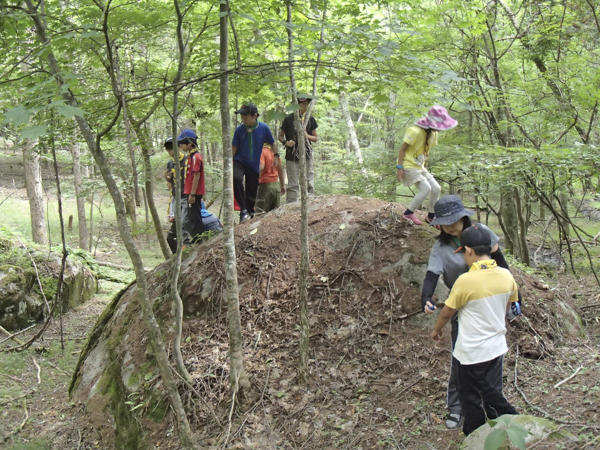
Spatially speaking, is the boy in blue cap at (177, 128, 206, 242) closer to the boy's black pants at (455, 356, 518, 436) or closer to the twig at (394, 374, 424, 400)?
the twig at (394, 374, 424, 400)

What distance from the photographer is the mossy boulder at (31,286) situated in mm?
7715

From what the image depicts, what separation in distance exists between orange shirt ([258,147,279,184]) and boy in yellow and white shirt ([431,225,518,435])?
4.19 meters

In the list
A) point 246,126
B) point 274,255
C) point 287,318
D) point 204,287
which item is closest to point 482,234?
point 287,318

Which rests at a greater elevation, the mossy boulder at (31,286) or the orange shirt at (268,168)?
the orange shirt at (268,168)

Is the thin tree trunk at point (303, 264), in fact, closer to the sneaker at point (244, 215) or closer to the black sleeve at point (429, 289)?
the black sleeve at point (429, 289)

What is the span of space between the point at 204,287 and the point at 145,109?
2.76 m

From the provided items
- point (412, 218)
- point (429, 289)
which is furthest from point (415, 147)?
point (429, 289)

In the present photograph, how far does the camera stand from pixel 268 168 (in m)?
6.68

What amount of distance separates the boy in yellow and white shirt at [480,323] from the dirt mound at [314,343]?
25.7 inches

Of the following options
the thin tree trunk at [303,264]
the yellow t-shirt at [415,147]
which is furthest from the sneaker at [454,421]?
the yellow t-shirt at [415,147]

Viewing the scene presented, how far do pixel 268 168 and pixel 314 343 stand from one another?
3.13m

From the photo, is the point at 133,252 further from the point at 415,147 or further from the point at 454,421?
the point at 415,147

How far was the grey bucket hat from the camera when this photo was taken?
340 cm

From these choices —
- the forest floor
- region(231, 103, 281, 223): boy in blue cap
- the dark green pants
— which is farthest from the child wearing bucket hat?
the dark green pants
